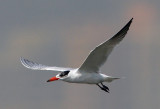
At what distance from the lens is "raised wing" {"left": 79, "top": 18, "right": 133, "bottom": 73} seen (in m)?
25.8

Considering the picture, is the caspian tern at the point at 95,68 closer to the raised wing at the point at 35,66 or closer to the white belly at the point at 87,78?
the white belly at the point at 87,78

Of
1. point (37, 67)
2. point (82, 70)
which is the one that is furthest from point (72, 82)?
point (37, 67)

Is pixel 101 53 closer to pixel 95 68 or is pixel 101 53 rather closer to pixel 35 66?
pixel 95 68

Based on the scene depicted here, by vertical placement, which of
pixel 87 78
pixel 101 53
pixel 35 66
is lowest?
pixel 87 78

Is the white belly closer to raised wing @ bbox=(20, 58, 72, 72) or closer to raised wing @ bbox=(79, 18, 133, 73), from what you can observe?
raised wing @ bbox=(79, 18, 133, 73)

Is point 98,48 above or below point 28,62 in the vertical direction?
below

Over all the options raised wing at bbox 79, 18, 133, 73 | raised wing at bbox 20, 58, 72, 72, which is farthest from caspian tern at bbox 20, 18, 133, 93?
raised wing at bbox 20, 58, 72, 72

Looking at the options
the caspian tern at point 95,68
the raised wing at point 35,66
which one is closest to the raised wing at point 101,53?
the caspian tern at point 95,68

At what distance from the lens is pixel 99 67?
27656 mm

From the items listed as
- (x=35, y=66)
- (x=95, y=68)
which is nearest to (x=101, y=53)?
(x=95, y=68)

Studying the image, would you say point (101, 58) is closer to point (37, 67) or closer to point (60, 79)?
point (60, 79)

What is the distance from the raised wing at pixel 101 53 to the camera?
25.8 meters

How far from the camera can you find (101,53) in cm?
2644

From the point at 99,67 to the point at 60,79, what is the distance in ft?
6.89
